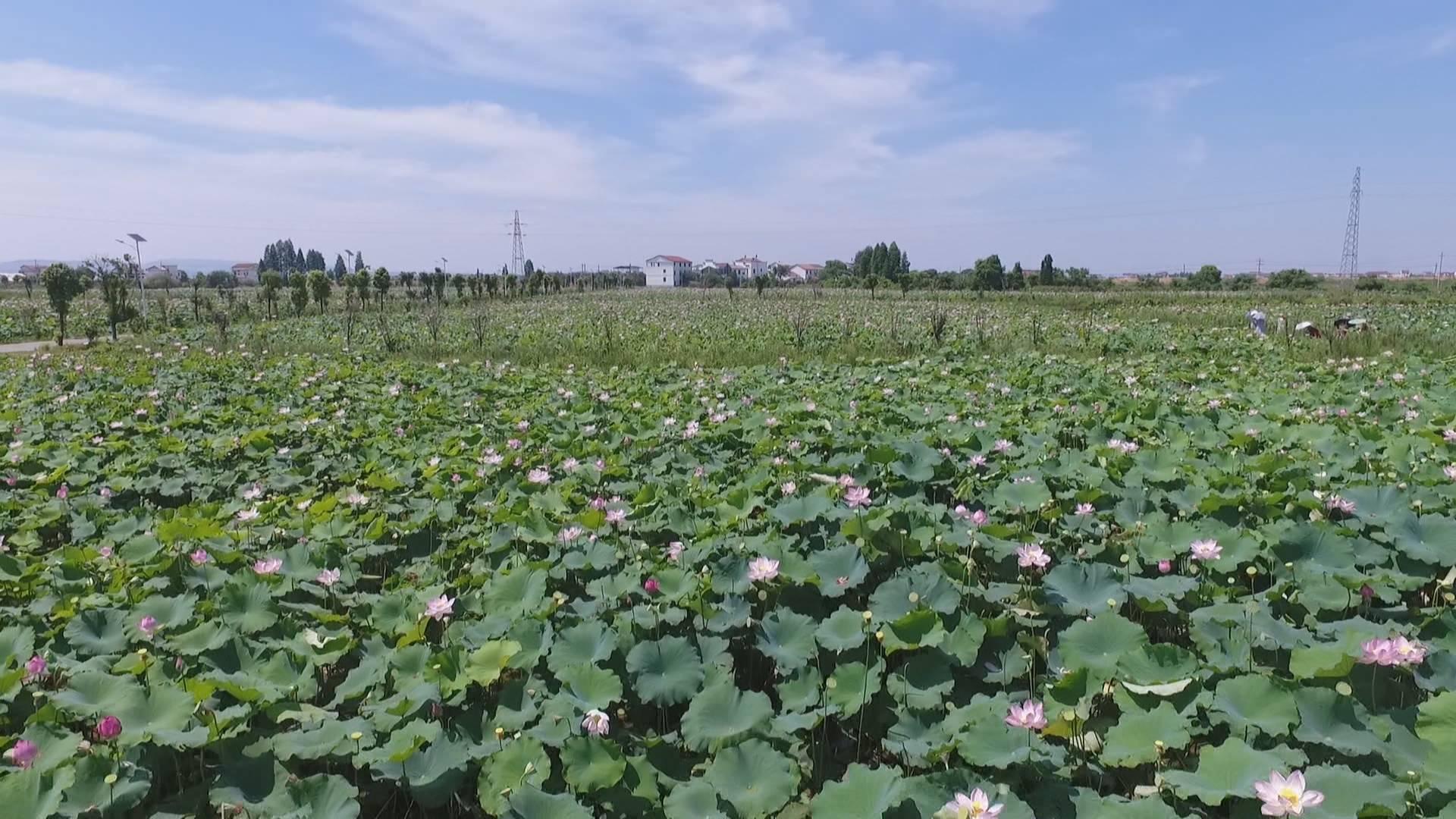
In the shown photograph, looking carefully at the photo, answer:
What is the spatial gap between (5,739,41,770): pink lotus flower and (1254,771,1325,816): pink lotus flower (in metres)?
2.57

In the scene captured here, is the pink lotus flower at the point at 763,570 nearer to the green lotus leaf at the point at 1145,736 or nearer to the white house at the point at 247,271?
the green lotus leaf at the point at 1145,736

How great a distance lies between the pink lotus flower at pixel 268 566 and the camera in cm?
287

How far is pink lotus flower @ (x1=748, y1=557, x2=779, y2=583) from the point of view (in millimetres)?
2516

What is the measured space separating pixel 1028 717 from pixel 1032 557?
85 cm

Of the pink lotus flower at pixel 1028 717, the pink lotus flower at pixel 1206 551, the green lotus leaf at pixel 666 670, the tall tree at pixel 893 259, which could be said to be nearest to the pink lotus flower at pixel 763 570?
the green lotus leaf at pixel 666 670

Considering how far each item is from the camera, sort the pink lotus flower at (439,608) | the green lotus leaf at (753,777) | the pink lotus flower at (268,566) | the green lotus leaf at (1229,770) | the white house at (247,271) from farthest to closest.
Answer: the white house at (247,271) < the pink lotus flower at (268,566) < the pink lotus flower at (439,608) < the green lotus leaf at (753,777) < the green lotus leaf at (1229,770)

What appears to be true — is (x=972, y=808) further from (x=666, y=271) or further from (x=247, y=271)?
(x=247, y=271)

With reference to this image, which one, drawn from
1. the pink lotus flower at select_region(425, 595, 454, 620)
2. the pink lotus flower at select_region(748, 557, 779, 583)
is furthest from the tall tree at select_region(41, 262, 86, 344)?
the pink lotus flower at select_region(748, 557, 779, 583)

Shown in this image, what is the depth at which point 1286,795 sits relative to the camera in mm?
1459

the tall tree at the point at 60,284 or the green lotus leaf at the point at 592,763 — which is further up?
the tall tree at the point at 60,284

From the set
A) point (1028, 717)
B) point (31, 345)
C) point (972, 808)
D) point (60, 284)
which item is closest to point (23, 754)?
point (972, 808)

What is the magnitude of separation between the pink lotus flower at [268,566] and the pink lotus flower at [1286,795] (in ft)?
9.64

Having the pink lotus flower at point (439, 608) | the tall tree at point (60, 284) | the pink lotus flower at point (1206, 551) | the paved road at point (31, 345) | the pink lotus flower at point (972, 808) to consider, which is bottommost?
the pink lotus flower at point (972, 808)

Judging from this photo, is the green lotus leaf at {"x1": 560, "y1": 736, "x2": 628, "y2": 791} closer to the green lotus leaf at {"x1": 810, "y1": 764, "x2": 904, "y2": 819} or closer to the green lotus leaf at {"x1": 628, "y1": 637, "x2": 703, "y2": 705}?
the green lotus leaf at {"x1": 628, "y1": 637, "x2": 703, "y2": 705}
